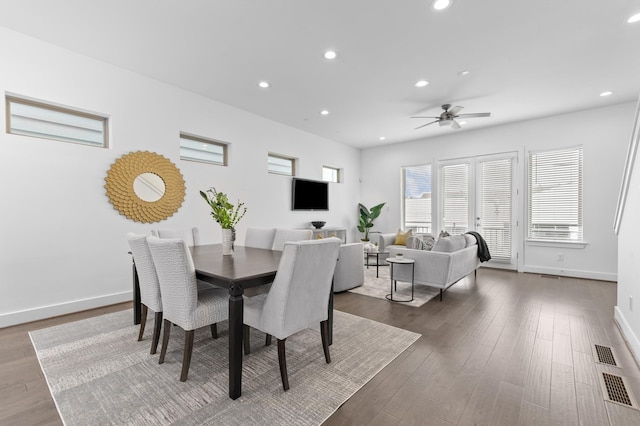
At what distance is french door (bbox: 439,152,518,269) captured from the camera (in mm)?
5781

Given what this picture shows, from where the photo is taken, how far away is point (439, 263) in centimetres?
376

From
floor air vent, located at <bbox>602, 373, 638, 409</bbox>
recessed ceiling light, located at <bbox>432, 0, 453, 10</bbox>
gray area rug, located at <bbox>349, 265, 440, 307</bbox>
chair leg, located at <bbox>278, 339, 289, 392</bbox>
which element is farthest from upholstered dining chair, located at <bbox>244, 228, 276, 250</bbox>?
floor air vent, located at <bbox>602, 373, 638, 409</bbox>

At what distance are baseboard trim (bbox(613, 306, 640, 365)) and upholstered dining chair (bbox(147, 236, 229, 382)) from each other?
333 centimetres

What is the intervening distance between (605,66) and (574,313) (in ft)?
10.0

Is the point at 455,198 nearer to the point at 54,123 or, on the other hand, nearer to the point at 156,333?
the point at 156,333

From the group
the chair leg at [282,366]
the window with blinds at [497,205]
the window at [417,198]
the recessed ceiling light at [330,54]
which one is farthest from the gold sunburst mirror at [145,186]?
the window with blinds at [497,205]

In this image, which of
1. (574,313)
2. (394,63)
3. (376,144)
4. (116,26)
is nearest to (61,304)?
(116,26)

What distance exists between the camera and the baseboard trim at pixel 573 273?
4820 mm

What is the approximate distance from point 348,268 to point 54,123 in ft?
13.3

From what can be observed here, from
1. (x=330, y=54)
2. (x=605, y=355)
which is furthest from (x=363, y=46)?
(x=605, y=355)

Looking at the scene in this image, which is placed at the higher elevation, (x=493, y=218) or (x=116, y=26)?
(x=116, y=26)

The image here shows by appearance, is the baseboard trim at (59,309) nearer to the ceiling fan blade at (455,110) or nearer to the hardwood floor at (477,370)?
the hardwood floor at (477,370)

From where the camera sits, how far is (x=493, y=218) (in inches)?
235

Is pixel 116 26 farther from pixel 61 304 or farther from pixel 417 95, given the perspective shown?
pixel 417 95
